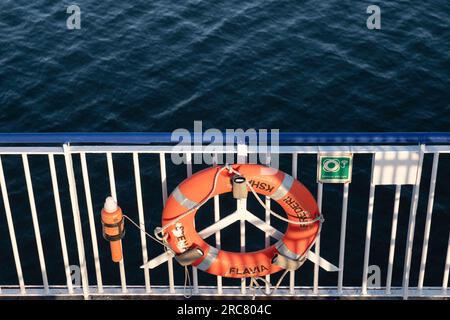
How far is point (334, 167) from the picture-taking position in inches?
154

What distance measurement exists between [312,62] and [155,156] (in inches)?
157

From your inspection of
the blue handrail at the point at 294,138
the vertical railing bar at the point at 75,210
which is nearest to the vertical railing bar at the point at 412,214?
the blue handrail at the point at 294,138

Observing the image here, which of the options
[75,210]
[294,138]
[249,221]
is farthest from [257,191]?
[75,210]

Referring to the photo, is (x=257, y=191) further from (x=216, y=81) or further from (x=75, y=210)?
(x=216, y=81)

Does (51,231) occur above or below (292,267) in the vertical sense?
below

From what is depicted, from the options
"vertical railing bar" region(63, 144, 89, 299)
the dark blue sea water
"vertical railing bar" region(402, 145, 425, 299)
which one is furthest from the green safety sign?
the dark blue sea water

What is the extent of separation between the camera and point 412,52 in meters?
13.4

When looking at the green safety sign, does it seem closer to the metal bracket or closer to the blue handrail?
the blue handrail

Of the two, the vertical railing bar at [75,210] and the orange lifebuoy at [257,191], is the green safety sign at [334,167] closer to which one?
the orange lifebuoy at [257,191]

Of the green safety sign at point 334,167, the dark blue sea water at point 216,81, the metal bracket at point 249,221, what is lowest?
the dark blue sea water at point 216,81

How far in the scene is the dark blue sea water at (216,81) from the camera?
9.80 meters

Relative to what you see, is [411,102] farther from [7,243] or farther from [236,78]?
[7,243]

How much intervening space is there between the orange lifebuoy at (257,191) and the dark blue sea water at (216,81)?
467 centimetres
